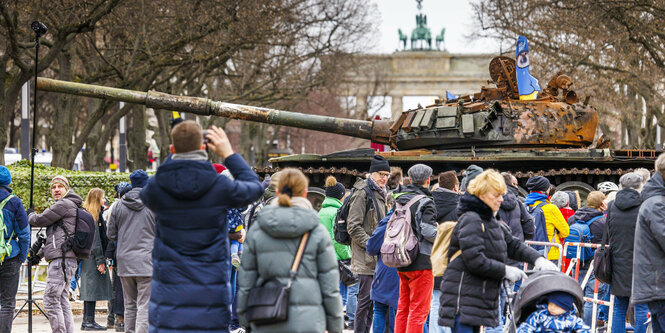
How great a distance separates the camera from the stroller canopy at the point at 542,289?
6.22 meters

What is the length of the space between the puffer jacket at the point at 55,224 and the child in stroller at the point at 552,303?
16.5ft

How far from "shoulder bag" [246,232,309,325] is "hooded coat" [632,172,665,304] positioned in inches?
109

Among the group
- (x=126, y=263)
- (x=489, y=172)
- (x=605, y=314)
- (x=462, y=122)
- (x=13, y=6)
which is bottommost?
(x=605, y=314)

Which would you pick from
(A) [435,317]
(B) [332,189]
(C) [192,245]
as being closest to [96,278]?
(B) [332,189]

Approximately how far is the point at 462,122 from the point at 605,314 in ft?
26.8

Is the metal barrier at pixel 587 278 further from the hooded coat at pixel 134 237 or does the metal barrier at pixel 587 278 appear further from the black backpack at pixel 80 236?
the black backpack at pixel 80 236

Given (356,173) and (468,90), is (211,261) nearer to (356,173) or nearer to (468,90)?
(356,173)

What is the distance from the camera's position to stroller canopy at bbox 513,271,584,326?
6.22 m

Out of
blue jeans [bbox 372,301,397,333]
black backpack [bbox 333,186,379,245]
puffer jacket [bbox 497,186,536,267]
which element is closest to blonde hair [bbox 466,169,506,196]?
puffer jacket [bbox 497,186,536,267]

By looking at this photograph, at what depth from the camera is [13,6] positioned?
1909 cm

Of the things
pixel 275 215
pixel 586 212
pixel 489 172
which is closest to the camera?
pixel 275 215

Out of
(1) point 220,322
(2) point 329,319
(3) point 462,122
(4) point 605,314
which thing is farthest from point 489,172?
(3) point 462,122

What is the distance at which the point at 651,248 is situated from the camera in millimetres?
7191

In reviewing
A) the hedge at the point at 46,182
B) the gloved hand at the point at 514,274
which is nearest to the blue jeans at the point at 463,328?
the gloved hand at the point at 514,274
